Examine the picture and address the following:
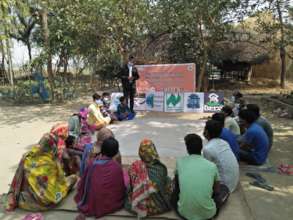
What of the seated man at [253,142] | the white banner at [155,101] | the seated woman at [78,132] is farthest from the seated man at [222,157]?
the white banner at [155,101]

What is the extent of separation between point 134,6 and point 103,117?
173 inches

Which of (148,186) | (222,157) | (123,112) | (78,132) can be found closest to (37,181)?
(148,186)

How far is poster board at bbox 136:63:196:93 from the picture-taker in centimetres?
1021

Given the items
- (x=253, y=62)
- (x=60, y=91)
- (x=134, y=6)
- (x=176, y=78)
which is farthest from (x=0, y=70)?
(x=253, y=62)

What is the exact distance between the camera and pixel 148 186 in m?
3.44

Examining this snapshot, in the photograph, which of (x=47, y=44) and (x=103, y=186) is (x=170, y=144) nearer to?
(x=103, y=186)

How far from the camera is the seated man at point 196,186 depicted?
10.6 ft

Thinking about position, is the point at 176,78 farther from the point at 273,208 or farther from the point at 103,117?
the point at 273,208

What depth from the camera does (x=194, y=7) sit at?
1002 centimetres

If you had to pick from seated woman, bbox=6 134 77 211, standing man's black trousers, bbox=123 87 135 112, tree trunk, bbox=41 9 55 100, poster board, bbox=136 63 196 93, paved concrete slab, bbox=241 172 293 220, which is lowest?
paved concrete slab, bbox=241 172 293 220

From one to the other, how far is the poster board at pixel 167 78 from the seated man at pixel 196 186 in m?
6.90

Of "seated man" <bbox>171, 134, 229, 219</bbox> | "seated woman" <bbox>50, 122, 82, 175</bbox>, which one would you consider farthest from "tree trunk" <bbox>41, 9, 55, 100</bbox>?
"seated man" <bbox>171, 134, 229, 219</bbox>

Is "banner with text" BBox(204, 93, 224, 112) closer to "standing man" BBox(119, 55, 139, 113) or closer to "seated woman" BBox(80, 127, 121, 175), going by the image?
"standing man" BBox(119, 55, 139, 113)

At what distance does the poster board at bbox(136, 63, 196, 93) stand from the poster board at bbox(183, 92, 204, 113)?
437mm
